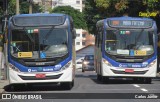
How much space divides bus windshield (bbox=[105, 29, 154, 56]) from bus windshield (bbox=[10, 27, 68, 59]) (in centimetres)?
449

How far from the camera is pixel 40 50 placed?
2098 cm

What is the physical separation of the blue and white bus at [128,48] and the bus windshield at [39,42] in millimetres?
4457

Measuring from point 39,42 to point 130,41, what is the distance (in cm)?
569

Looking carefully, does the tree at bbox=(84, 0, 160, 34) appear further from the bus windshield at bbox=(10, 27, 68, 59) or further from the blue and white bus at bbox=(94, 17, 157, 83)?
the bus windshield at bbox=(10, 27, 68, 59)

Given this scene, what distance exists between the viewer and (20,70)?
20812mm

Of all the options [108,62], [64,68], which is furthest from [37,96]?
[108,62]

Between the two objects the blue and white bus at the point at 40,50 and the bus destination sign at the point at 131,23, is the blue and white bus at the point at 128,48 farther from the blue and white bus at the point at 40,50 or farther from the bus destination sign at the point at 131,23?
the blue and white bus at the point at 40,50

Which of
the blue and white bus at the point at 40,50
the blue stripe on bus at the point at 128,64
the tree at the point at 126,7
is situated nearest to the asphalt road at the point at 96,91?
the blue and white bus at the point at 40,50

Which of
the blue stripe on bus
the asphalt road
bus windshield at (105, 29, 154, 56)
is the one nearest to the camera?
the asphalt road

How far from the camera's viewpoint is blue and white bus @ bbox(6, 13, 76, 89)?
2083 cm

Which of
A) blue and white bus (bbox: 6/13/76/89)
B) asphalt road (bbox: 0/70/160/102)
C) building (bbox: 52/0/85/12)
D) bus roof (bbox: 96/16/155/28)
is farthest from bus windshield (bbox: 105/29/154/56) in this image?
building (bbox: 52/0/85/12)

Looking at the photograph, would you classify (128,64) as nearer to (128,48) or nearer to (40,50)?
(128,48)

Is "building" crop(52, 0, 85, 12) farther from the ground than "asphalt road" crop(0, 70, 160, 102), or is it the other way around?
"asphalt road" crop(0, 70, 160, 102)

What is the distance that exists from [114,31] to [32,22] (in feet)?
17.1
